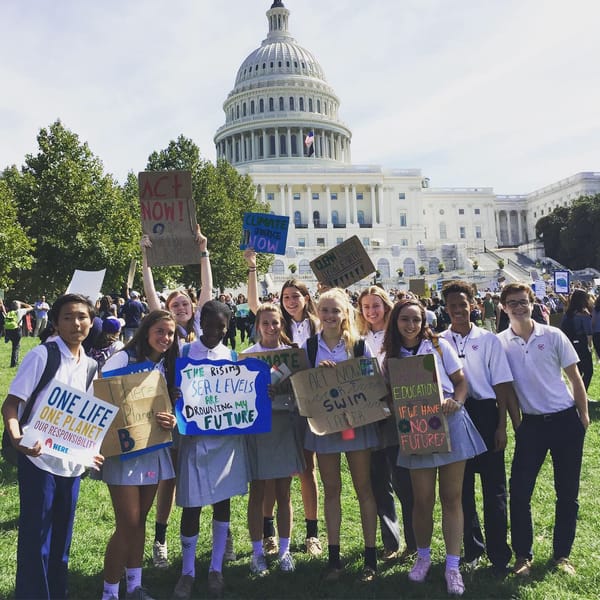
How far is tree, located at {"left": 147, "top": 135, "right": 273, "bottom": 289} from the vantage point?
34562 mm

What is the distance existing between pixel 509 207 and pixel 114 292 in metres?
96.8

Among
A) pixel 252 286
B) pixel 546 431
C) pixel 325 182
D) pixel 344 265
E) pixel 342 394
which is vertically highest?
pixel 325 182

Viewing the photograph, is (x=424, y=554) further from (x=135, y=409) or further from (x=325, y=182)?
(x=325, y=182)

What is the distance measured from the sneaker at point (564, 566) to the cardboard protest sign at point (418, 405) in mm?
1440

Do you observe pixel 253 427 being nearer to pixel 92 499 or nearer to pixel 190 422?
pixel 190 422

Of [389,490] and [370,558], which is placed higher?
[389,490]

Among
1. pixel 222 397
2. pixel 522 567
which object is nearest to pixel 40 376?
pixel 222 397

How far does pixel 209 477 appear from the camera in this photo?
Answer: 4266mm

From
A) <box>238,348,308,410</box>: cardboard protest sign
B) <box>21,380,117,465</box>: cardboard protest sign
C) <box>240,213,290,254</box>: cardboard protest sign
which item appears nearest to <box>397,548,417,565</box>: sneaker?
<box>238,348,308,410</box>: cardboard protest sign

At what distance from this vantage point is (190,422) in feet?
14.1

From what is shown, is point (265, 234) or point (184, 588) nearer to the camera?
point (184, 588)

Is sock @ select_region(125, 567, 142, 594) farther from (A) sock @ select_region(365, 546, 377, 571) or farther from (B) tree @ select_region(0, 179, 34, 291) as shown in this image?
(B) tree @ select_region(0, 179, 34, 291)

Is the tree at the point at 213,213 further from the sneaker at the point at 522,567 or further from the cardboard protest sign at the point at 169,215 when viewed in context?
the sneaker at the point at 522,567

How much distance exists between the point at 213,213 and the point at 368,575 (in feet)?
104
